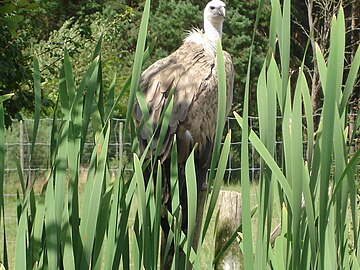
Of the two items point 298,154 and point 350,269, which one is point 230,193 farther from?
point 298,154

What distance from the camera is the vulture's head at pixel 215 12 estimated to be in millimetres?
4605

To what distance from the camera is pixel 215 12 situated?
15.3 ft

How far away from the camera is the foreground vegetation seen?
1.29 m

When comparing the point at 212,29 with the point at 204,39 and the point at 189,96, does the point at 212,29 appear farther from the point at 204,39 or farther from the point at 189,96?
the point at 189,96

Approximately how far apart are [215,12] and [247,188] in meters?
3.42

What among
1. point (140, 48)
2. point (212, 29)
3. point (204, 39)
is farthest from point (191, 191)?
point (212, 29)

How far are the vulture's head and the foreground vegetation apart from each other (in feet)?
10.5

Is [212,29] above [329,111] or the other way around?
above

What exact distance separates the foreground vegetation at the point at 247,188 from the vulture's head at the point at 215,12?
10.5 ft

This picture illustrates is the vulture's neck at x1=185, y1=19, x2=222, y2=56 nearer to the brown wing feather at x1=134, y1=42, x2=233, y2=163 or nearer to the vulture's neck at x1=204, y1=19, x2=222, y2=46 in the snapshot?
the vulture's neck at x1=204, y1=19, x2=222, y2=46

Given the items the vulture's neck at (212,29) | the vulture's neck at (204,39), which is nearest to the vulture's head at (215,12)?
the vulture's neck at (212,29)

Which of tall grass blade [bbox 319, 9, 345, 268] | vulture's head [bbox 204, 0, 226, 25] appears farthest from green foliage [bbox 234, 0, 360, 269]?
vulture's head [bbox 204, 0, 226, 25]

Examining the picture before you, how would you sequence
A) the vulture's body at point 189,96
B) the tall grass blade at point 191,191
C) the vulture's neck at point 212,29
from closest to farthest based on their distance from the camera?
the tall grass blade at point 191,191 < the vulture's body at point 189,96 < the vulture's neck at point 212,29

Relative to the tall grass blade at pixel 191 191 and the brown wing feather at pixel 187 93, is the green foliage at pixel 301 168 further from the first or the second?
the brown wing feather at pixel 187 93
